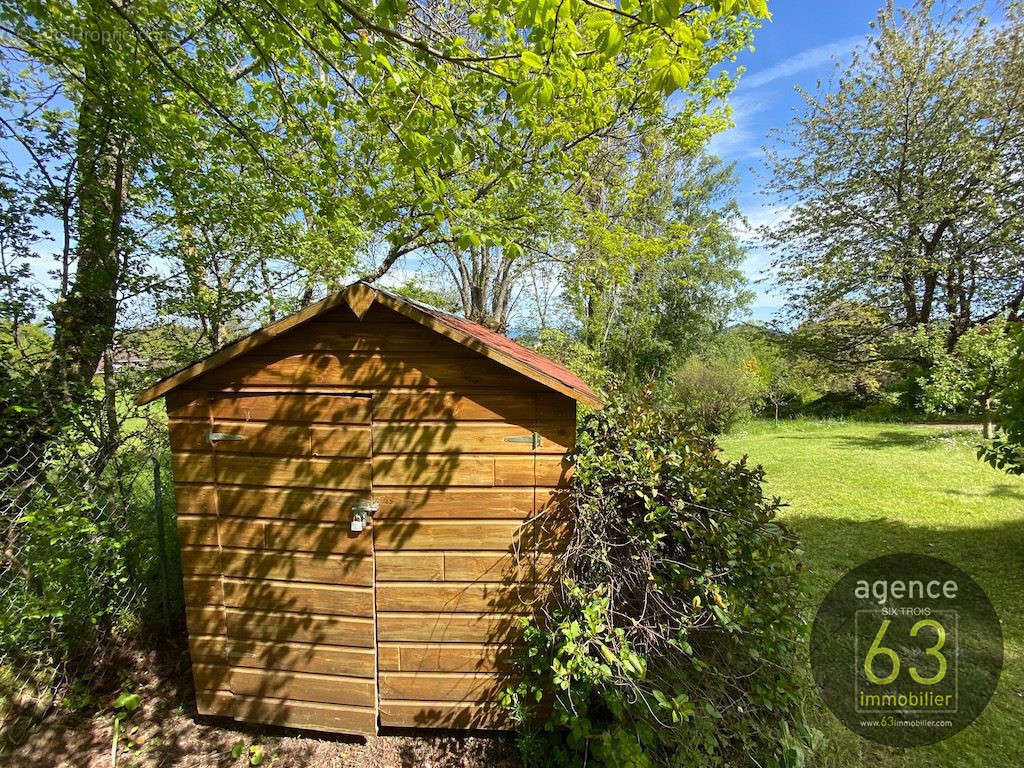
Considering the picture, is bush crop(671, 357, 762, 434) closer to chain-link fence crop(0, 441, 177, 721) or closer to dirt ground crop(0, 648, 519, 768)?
dirt ground crop(0, 648, 519, 768)

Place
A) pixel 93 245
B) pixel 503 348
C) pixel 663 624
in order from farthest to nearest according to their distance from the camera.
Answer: pixel 93 245, pixel 503 348, pixel 663 624

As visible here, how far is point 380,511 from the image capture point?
10.4 ft

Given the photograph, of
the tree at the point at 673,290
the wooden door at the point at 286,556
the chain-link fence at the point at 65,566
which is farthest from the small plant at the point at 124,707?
the tree at the point at 673,290

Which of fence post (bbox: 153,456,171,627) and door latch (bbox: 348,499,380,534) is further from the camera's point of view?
fence post (bbox: 153,456,171,627)

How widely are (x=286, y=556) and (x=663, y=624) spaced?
284 cm

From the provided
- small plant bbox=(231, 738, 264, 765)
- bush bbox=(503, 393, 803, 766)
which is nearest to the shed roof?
bush bbox=(503, 393, 803, 766)

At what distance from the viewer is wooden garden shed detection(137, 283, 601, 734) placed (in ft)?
10.2

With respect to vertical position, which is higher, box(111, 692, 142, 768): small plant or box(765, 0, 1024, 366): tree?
box(765, 0, 1024, 366): tree

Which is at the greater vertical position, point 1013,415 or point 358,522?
point 1013,415

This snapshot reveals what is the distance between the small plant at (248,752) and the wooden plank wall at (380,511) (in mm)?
396

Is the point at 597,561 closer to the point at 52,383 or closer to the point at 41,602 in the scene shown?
the point at 41,602

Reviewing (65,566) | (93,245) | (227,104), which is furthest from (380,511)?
(227,104)

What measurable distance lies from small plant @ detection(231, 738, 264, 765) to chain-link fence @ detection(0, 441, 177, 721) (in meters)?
1.59

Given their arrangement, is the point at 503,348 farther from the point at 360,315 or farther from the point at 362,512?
the point at 362,512
